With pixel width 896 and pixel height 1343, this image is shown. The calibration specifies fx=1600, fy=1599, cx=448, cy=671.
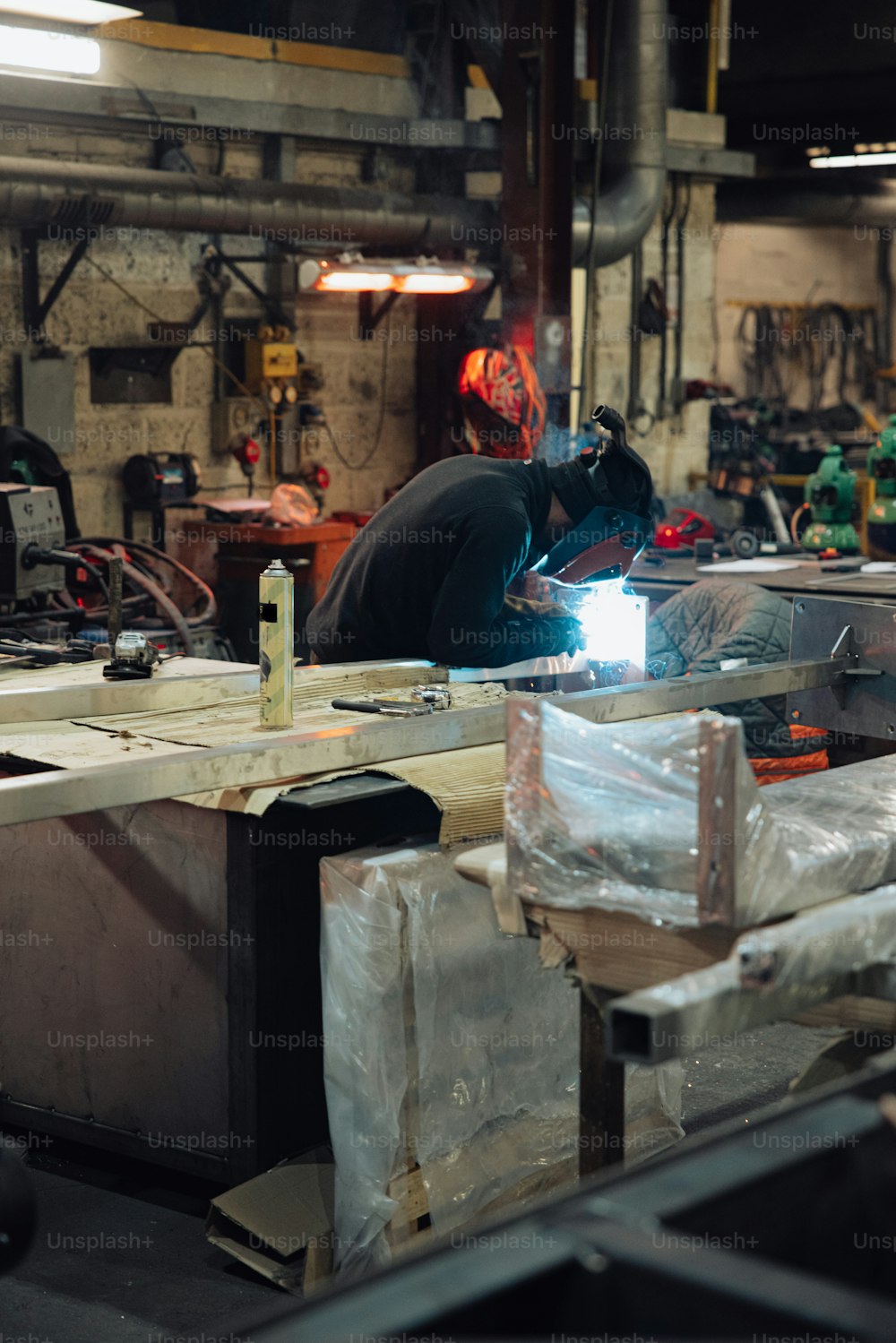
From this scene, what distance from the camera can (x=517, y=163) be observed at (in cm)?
787

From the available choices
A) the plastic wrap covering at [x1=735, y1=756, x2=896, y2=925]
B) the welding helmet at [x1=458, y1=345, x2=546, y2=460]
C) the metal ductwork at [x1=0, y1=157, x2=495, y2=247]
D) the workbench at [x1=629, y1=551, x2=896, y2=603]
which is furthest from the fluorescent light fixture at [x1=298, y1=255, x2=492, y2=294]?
the plastic wrap covering at [x1=735, y1=756, x2=896, y2=925]

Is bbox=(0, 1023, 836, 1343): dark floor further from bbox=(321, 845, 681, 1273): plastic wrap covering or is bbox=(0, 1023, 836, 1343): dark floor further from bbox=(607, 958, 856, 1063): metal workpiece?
bbox=(607, 958, 856, 1063): metal workpiece

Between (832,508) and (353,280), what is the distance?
2487 mm

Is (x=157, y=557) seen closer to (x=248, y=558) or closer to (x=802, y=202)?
(x=248, y=558)

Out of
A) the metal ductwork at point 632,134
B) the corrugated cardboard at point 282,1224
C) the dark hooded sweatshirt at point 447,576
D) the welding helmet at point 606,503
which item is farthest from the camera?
the metal ductwork at point 632,134

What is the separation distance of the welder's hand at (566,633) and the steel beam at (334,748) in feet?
1.82

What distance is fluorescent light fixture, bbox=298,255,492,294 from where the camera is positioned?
7133 mm

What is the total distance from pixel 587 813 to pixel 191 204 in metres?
5.54

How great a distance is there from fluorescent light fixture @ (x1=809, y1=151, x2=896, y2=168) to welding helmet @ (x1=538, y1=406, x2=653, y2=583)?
7.33 m

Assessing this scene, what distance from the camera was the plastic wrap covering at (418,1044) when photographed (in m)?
2.70

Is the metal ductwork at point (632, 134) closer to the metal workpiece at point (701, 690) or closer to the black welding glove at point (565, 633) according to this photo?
the black welding glove at point (565, 633)

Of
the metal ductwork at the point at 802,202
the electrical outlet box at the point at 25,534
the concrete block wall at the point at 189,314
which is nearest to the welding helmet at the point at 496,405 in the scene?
the electrical outlet box at the point at 25,534

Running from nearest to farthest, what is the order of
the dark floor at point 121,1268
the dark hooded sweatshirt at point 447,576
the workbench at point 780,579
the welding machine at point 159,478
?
the dark floor at point 121,1268 < the dark hooded sweatshirt at point 447,576 < the workbench at point 780,579 < the welding machine at point 159,478

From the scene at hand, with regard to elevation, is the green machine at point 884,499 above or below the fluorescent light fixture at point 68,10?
below
